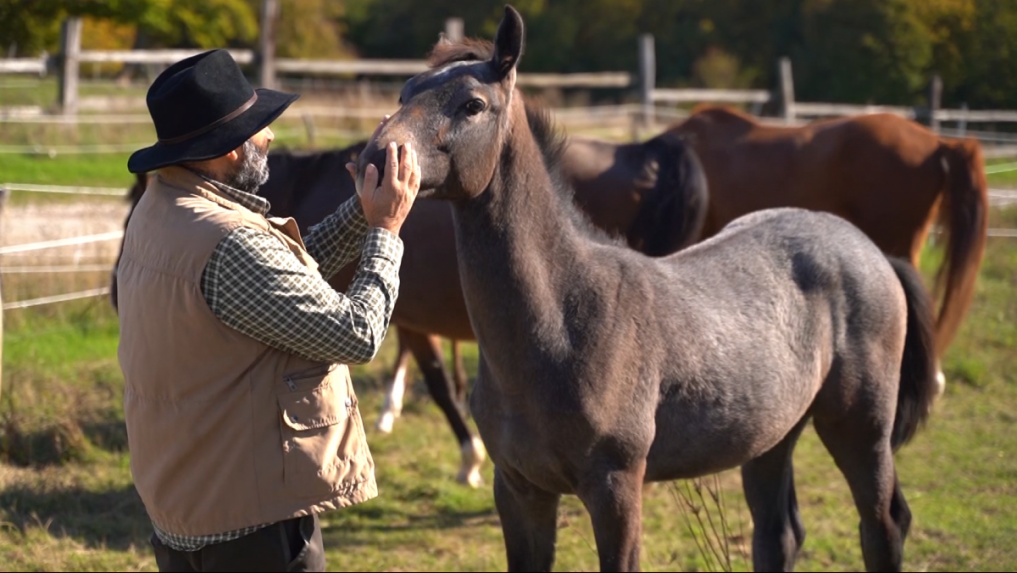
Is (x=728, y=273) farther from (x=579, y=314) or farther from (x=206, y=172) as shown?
(x=206, y=172)

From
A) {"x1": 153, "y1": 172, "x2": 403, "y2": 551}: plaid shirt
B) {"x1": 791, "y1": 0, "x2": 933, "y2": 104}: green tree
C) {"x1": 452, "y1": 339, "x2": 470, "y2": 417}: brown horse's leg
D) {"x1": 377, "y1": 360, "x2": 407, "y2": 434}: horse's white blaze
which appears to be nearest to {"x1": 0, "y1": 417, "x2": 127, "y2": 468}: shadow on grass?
{"x1": 377, "y1": 360, "x2": 407, "y2": 434}: horse's white blaze

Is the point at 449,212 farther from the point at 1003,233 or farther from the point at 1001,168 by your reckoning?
the point at 1003,233

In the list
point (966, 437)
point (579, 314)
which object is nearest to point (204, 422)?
point (579, 314)

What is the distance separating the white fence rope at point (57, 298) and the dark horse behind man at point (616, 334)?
17.4ft

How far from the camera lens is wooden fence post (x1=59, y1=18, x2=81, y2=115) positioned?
1305 cm

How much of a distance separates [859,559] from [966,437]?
196cm

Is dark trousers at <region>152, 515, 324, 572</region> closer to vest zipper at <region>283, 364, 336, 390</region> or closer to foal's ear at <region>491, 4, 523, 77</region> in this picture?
vest zipper at <region>283, 364, 336, 390</region>

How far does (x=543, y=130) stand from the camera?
130 inches

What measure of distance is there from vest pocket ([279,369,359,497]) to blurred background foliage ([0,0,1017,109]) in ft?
12.5

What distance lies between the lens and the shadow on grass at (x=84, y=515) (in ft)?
16.2

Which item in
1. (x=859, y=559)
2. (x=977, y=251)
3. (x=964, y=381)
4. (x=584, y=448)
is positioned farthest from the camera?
(x=964, y=381)

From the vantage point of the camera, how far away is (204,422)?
243cm

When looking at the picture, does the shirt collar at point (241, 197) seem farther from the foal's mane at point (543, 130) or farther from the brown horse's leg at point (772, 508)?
the brown horse's leg at point (772, 508)

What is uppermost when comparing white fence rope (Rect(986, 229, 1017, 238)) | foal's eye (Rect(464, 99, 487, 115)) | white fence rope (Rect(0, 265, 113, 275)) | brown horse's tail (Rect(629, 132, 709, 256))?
foal's eye (Rect(464, 99, 487, 115))
